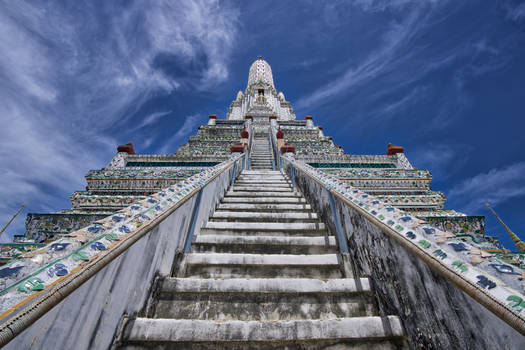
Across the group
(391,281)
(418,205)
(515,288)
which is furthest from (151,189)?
(418,205)

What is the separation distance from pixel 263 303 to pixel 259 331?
302 mm

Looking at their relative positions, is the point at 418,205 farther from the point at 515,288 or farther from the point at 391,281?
the point at 515,288

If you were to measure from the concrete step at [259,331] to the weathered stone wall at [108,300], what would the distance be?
0.19 m

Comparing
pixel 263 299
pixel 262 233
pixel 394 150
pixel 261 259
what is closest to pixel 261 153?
pixel 394 150

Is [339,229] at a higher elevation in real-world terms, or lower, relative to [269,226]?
lower

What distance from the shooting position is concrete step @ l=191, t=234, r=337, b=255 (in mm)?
2756

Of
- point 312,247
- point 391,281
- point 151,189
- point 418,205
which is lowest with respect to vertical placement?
point 391,281

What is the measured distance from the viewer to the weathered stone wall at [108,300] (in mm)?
987

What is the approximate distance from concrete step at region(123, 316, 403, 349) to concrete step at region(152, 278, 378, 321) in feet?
0.56

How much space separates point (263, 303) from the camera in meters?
1.92

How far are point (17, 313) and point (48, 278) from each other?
0.58 feet

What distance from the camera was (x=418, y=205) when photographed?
19.3 ft

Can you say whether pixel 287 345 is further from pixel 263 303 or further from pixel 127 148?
pixel 127 148

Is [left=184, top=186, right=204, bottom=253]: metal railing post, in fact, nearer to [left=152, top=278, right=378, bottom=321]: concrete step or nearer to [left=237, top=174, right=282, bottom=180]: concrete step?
[left=152, top=278, right=378, bottom=321]: concrete step
